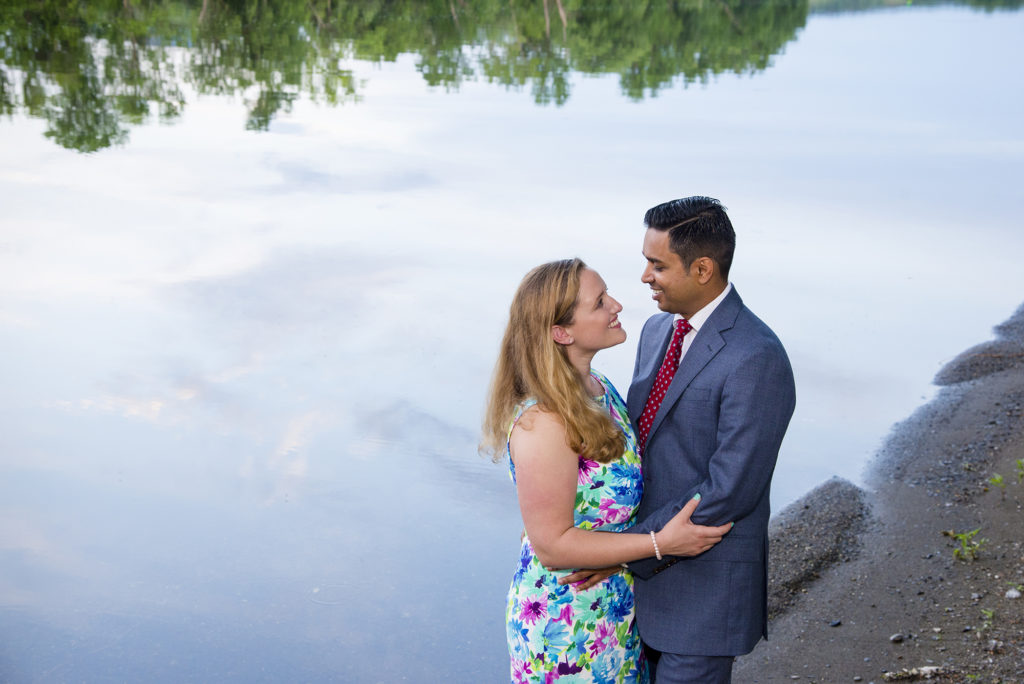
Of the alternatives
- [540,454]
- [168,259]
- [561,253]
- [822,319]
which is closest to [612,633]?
[540,454]

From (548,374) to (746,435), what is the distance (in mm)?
523

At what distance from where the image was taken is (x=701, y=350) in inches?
108

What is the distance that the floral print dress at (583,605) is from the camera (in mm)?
2725

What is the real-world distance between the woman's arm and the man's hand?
0.09 m

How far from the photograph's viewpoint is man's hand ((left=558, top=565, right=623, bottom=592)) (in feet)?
9.04

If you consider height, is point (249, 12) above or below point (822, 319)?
above

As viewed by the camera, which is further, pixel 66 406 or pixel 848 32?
pixel 848 32

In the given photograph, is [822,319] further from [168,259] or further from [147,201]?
[147,201]

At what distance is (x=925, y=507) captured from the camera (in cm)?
565

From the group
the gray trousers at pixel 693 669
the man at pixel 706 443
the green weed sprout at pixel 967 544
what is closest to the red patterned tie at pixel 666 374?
the man at pixel 706 443

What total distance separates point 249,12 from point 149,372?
24609 millimetres

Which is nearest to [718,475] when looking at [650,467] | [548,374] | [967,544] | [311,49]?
[650,467]

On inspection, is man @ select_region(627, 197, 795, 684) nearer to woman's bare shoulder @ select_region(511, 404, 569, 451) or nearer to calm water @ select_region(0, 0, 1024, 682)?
woman's bare shoulder @ select_region(511, 404, 569, 451)

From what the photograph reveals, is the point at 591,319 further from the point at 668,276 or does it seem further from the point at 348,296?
the point at 348,296
